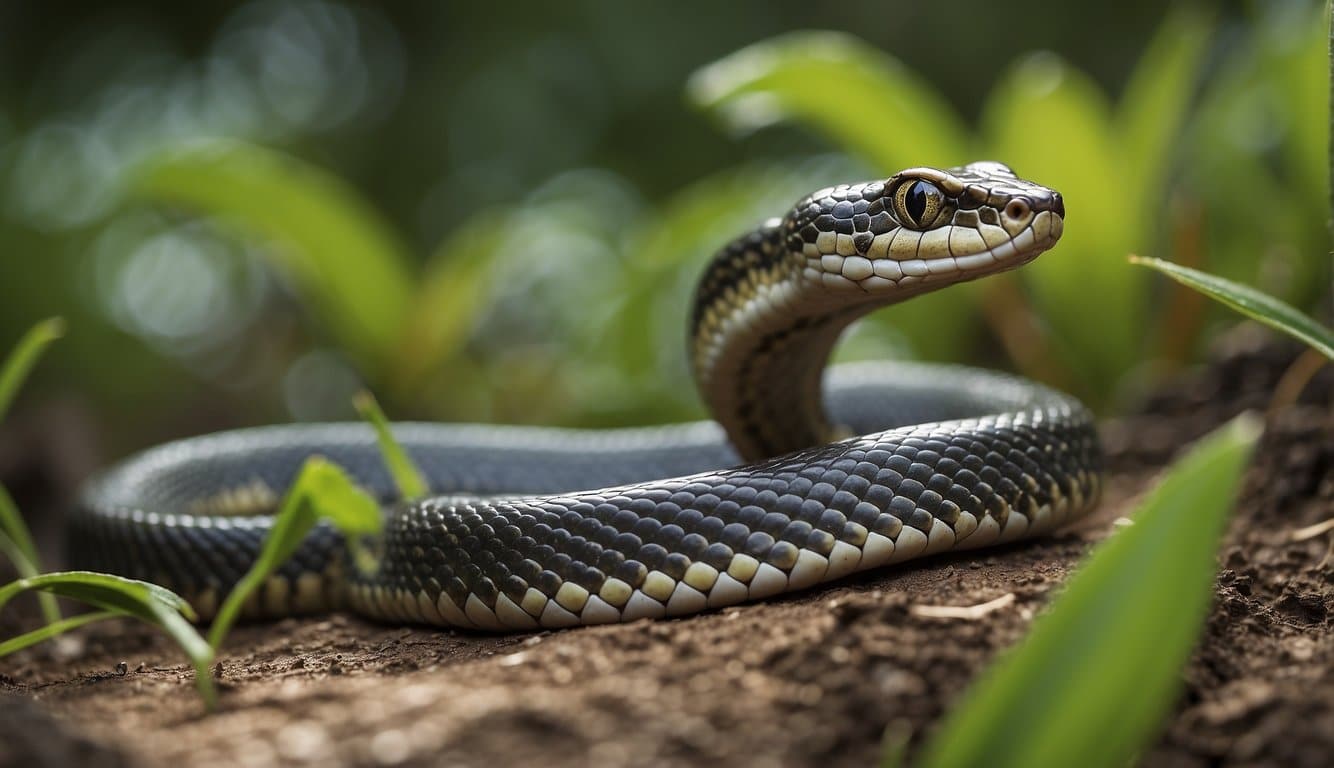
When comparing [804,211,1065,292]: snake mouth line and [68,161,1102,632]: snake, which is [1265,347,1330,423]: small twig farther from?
[804,211,1065,292]: snake mouth line

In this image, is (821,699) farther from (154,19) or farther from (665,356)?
(154,19)

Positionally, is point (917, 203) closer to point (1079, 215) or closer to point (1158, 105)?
point (1079, 215)

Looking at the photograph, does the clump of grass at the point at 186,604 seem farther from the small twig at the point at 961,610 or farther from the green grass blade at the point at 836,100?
the green grass blade at the point at 836,100

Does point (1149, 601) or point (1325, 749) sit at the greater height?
point (1149, 601)

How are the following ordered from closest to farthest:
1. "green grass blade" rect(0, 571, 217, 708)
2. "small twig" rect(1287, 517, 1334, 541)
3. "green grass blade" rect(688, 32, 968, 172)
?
"green grass blade" rect(0, 571, 217, 708)
"small twig" rect(1287, 517, 1334, 541)
"green grass blade" rect(688, 32, 968, 172)

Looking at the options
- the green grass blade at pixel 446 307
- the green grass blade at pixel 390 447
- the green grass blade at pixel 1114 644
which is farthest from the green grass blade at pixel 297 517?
the green grass blade at pixel 446 307

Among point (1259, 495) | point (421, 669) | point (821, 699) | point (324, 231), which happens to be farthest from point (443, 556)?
point (324, 231)

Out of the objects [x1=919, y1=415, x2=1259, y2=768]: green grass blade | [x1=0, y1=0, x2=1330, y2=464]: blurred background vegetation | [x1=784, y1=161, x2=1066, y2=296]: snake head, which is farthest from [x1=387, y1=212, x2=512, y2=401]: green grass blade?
[x1=919, y1=415, x2=1259, y2=768]: green grass blade
